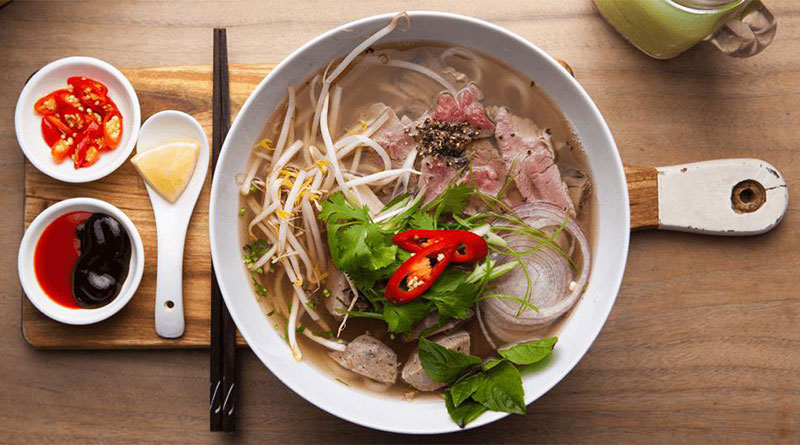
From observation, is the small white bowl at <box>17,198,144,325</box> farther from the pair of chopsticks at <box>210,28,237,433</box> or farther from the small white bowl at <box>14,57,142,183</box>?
the pair of chopsticks at <box>210,28,237,433</box>

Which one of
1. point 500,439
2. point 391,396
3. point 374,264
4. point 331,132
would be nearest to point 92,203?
point 331,132

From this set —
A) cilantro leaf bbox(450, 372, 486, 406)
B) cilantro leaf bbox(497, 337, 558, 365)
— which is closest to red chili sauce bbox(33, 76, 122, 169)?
cilantro leaf bbox(450, 372, 486, 406)

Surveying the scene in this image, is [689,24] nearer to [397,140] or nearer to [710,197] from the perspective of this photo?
[710,197]

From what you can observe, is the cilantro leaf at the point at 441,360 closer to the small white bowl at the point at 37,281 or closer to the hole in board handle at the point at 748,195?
the small white bowl at the point at 37,281

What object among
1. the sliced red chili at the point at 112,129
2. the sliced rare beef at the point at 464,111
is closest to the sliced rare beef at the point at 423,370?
the sliced rare beef at the point at 464,111

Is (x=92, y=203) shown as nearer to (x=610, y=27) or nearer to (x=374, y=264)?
(x=374, y=264)
